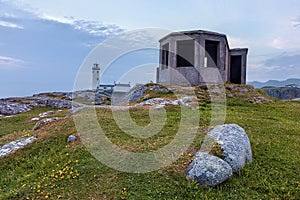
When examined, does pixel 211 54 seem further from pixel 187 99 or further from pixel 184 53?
pixel 187 99

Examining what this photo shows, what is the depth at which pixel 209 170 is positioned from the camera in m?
8.91

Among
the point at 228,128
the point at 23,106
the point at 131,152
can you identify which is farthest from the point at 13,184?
the point at 23,106

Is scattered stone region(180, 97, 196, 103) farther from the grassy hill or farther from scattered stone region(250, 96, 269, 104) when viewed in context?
the grassy hill

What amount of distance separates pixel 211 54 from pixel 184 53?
449cm

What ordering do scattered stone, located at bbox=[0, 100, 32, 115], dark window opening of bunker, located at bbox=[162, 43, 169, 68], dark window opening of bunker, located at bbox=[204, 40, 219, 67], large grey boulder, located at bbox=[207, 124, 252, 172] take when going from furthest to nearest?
scattered stone, located at bbox=[0, 100, 32, 115]
dark window opening of bunker, located at bbox=[162, 43, 169, 68]
dark window opening of bunker, located at bbox=[204, 40, 219, 67]
large grey boulder, located at bbox=[207, 124, 252, 172]

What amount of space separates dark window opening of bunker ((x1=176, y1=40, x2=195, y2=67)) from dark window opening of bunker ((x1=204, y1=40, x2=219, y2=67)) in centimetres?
203

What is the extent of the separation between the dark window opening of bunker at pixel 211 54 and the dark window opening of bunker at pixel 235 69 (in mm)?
6436

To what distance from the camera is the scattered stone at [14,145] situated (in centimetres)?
1405

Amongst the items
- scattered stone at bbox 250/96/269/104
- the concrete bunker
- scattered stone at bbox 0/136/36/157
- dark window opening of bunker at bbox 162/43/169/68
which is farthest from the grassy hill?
dark window opening of bunker at bbox 162/43/169/68

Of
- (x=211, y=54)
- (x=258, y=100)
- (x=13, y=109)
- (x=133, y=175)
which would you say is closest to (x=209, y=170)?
(x=133, y=175)

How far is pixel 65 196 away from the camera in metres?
8.60

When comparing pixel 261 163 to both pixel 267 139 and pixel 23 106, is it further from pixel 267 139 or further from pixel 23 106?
pixel 23 106

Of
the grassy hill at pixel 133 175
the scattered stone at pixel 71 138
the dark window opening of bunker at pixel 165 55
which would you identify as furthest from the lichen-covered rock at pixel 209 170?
the dark window opening of bunker at pixel 165 55

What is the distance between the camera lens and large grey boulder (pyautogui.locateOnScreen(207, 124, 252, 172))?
983 centimetres
